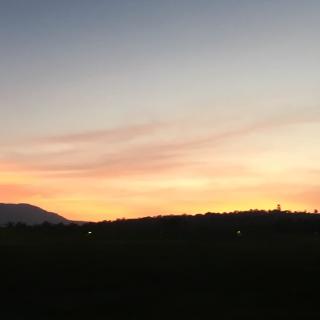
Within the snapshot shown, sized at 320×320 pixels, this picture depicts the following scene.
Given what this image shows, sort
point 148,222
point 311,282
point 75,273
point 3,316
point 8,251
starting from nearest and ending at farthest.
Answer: point 3,316
point 311,282
point 75,273
point 8,251
point 148,222

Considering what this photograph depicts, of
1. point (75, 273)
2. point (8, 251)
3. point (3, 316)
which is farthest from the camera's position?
point (8, 251)

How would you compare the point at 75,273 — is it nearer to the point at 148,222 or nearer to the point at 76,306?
the point at 76,306

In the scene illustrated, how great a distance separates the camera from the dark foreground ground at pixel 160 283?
89.6ft

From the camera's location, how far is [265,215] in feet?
404

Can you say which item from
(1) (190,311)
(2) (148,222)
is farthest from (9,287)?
(2) (148,222)

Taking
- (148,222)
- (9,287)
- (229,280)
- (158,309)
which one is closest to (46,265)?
(9,287)

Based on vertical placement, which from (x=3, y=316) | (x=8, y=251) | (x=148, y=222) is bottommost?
(x=3, y=316)

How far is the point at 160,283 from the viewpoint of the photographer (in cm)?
3425

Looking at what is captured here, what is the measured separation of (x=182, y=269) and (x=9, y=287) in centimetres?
837

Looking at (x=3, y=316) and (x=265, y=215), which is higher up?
(x=265, y=215)

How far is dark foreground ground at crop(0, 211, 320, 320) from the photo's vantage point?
27.3 m

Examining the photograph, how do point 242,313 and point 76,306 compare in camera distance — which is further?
point 76,306

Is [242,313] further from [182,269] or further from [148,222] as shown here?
[148,222]

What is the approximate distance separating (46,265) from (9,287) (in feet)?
19.6
